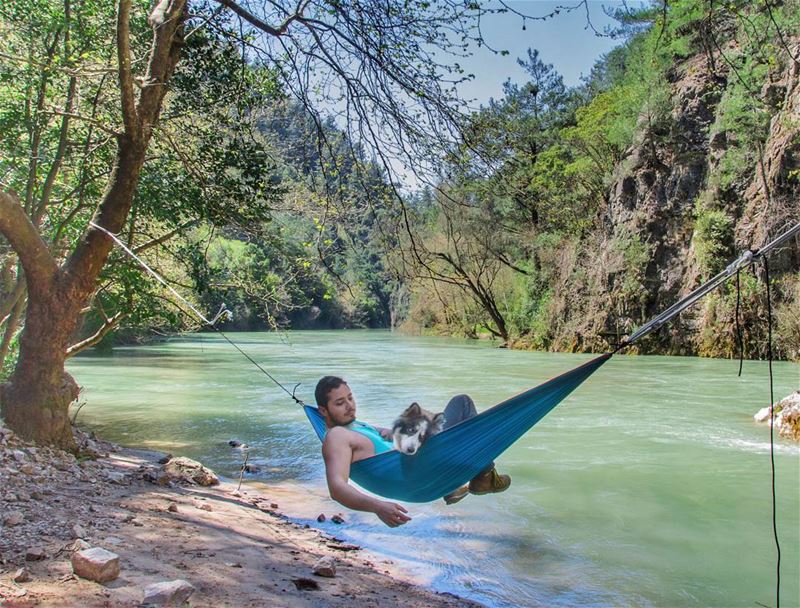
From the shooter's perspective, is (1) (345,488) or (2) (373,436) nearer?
(1) (345,488)

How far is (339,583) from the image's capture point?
7.57ft

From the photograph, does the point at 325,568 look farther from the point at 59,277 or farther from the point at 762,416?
the point at 762,416

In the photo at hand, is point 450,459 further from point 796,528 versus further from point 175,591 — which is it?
point 796,528

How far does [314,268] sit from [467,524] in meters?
2.01

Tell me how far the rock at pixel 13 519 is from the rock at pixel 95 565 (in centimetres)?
39

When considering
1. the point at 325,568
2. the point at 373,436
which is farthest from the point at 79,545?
the point at 373,436

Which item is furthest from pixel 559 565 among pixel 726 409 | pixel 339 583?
pixel 726 409

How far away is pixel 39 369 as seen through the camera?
3.13 meters

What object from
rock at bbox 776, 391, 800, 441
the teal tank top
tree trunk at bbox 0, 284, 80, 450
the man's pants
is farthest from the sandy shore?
rock at bbox 776, 391, 800, 441

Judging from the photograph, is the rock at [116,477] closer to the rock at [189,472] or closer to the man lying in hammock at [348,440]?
the rock at [189,472]

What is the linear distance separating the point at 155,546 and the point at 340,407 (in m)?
0.88

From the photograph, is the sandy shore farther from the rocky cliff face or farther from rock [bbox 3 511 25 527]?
the rocky cliff face

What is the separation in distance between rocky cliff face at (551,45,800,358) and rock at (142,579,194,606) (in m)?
11.9

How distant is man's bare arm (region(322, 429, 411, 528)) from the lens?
164 cm
